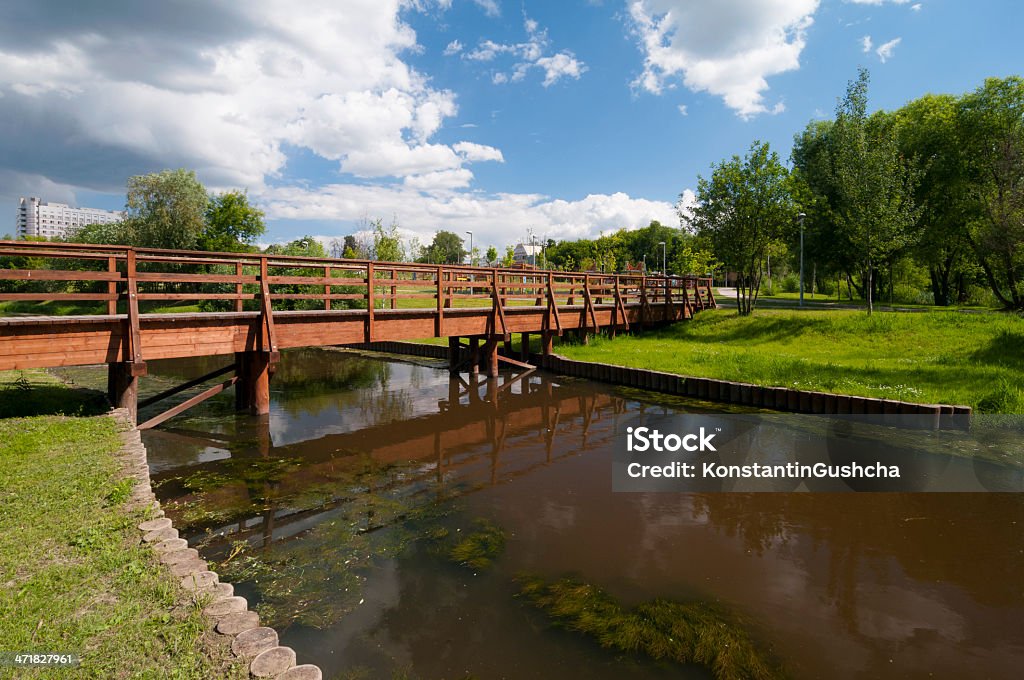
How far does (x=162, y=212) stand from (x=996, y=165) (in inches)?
2226

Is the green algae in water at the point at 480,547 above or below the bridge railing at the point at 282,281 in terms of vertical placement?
below

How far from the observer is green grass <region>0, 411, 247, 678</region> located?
3414mm

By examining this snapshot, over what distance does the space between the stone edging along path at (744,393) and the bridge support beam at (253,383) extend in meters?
10.4

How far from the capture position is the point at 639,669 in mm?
4270

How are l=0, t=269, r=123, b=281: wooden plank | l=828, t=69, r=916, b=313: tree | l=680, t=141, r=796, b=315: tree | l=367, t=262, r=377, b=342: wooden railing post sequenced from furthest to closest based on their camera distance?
1. l=680, t=141, r=796, b=315: tree
2. l=828, t=69, r=916, b=313: tree
3. l=367, t=262, r=377, b=342: wooden railing post
4. l=0, t=269, r=123, b=281: wooden plank

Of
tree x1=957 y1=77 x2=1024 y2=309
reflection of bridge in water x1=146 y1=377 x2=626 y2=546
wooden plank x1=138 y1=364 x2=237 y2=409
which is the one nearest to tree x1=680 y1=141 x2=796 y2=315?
tree x1=957 y1=77 x2=1024 y2=309

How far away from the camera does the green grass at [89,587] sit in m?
3.41

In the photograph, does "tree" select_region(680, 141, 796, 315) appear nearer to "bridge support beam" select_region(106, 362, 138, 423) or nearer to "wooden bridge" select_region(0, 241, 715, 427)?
"wooden bridge" select_region(0, 241, 715, 427)

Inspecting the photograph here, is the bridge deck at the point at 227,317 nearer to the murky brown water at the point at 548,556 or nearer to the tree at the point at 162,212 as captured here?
the murky brown water at the point at 548,556

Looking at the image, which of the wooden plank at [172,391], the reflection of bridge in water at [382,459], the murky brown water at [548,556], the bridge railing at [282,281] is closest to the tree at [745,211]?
the bridge railing at [282,281]

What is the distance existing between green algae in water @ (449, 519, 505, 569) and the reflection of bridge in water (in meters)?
1.46

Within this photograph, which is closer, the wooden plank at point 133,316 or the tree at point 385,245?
the wooden plank at point 133,316

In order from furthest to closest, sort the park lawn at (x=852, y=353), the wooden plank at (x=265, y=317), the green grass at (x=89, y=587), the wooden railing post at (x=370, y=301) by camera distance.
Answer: the wooden railing post at (x=370, y=301) → the park lawn at (x=852, y=353) → the wooden plank at (x=265, y=317) → the green grass at (x=89, y=587)

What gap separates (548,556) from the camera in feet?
20.1
